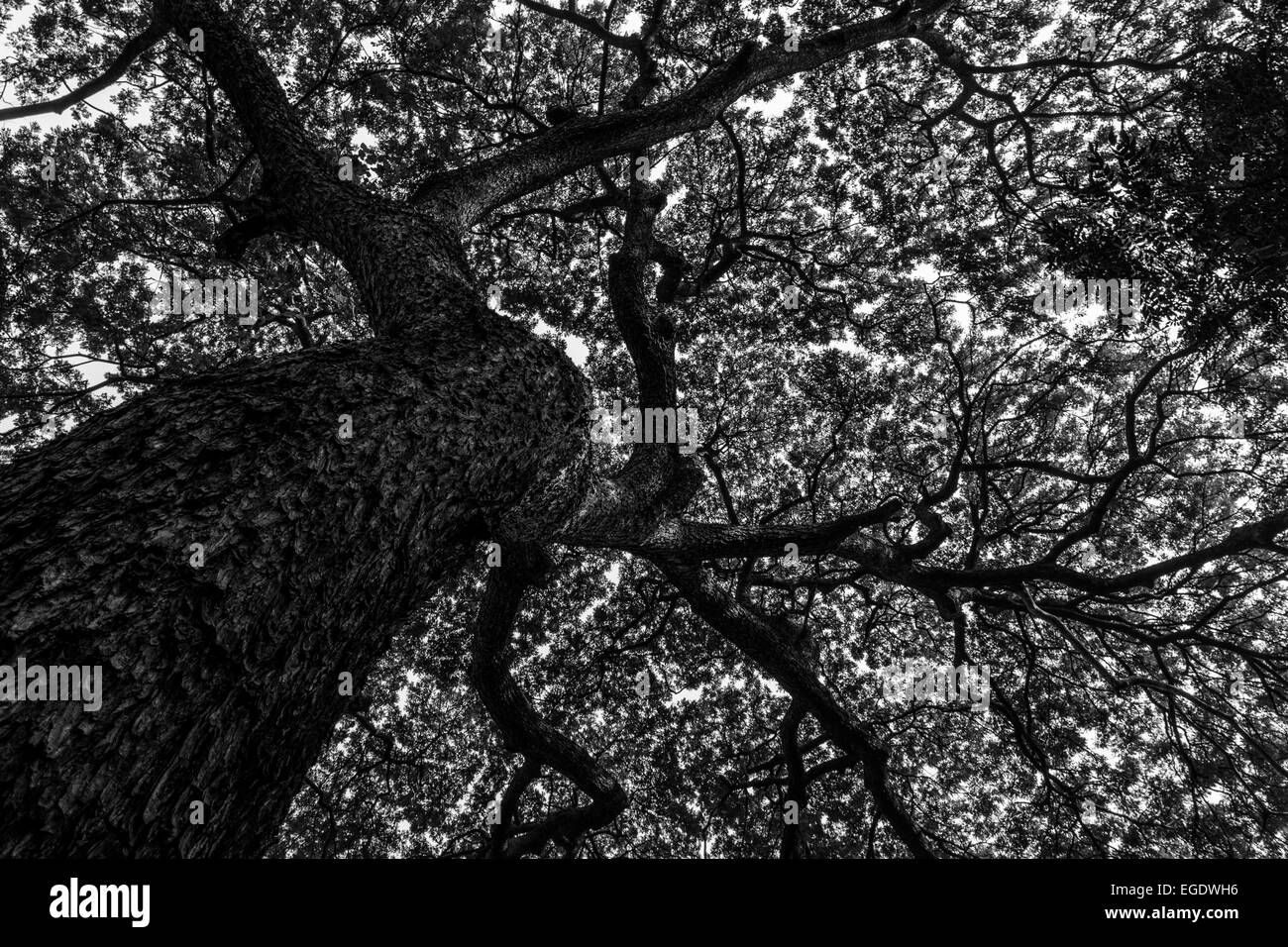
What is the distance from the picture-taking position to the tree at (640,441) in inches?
61.2

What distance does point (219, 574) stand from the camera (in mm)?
1380

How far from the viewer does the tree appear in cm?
155

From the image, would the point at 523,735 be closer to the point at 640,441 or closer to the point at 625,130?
the point at 640,441

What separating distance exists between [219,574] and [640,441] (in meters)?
4.07

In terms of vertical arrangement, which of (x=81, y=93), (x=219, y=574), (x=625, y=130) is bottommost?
(x=219, y=574)

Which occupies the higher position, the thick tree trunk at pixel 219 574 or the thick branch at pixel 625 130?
the thick branch at pixel 625 130

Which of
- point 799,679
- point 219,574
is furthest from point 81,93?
point 799,679

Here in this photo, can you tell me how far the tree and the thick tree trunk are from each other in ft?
0.04

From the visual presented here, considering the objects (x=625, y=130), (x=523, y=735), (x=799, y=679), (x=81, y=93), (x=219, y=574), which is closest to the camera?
(x=219, y=574)

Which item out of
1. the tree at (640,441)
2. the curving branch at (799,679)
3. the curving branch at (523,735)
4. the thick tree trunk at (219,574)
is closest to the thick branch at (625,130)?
the tree at (640,441)

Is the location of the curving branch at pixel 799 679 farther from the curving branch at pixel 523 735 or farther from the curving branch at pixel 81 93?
the curving branch at pixel 81 93

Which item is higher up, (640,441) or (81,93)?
(81,93)

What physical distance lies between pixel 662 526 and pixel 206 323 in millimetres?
6343

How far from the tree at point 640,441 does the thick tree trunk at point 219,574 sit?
11 millimetres
